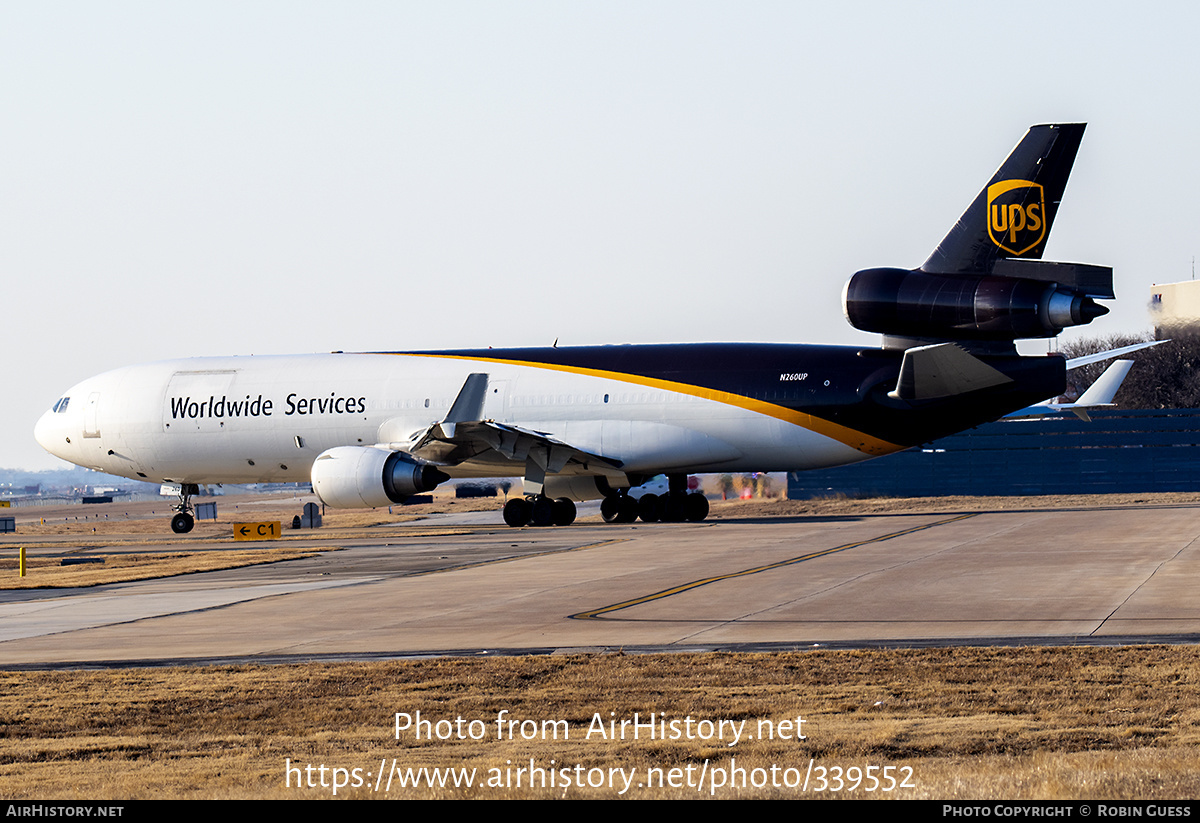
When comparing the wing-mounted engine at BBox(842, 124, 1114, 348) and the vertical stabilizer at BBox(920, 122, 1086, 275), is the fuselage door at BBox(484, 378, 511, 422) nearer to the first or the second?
the wing-mounted engine at BBox(842, 124, 1114, 348)

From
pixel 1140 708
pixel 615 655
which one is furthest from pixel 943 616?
pixel 1140 708

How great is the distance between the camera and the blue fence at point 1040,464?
59.6 meters

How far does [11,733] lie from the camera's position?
1023 cm

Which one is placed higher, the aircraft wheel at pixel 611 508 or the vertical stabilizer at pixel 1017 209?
the vertical stabilizer at pixel 1017 209

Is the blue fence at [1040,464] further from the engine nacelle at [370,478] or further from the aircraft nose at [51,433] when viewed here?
the aircraft nose at [51,433]

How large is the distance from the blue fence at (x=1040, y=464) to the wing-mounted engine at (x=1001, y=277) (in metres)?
28.7

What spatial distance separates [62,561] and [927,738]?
27.1 meters

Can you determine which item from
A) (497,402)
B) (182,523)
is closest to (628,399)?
(497,402)

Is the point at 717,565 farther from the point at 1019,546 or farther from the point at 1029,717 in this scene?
the point at 1029,717

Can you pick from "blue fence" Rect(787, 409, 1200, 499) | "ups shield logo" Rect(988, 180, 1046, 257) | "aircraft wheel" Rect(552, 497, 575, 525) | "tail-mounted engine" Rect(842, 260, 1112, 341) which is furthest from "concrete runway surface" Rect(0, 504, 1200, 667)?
"blue fence" Rect(787, 409, 1200, 499)

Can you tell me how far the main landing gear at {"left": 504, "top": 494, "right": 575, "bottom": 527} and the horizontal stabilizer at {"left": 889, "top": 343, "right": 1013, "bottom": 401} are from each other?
36.1ft

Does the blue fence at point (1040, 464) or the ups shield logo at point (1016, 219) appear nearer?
the ups shield logo at point (1016, 219)

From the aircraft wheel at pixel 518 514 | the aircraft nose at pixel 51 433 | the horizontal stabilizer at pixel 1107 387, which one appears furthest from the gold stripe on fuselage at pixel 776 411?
the aircraft nose at pixel 51 433

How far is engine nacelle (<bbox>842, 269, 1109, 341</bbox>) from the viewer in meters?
29.6
